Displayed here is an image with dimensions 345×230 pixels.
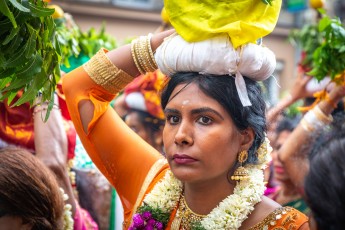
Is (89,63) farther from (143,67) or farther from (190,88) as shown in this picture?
(190,88)

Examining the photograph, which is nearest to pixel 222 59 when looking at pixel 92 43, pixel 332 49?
pixel 332 49

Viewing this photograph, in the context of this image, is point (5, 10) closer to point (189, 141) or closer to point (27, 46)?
point (27, 46)

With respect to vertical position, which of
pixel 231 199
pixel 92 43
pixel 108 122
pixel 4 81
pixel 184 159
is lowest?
pixel 92 43

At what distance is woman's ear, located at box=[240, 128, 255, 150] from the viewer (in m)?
2.90

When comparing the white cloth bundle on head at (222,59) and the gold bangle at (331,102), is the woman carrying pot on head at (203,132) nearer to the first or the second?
the white cloth bundle on head at (222,59)

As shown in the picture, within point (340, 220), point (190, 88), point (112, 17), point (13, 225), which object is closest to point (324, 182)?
point (340, 220)

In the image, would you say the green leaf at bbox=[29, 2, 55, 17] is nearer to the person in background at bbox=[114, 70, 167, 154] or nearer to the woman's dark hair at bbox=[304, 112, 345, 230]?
the woman's dark hair at bbox=[304, 112, 345, 230]

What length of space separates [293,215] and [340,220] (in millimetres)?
815

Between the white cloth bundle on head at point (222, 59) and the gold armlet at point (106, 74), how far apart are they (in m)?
0.39

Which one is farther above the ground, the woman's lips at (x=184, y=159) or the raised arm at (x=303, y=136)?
the woman's lips at (x=184, y=159)

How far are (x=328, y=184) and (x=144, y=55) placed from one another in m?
1.38

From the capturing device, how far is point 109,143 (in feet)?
10.6

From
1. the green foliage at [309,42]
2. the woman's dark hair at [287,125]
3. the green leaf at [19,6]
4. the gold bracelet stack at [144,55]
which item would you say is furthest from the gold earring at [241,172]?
the woman's dark hair at [287,125]

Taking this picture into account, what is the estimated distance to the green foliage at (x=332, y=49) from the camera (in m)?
3.83
